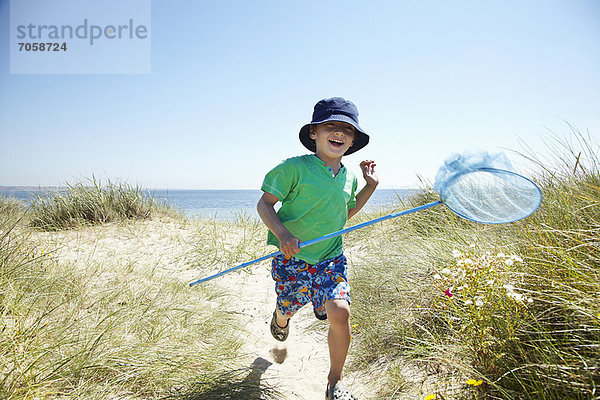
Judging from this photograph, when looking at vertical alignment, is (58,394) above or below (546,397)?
below

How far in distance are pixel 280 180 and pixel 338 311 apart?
935 millimetres

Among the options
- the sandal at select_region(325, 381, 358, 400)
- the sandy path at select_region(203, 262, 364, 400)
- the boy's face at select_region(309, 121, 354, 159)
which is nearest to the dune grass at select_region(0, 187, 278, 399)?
the sandy path at select_region(203, 262, 364, 400)

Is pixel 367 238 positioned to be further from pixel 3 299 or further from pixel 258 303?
pixel 3 299

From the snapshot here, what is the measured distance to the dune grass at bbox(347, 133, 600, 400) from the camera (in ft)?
5.19

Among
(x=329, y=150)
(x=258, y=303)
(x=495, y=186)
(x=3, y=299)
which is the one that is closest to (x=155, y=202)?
(x=258, y=303)

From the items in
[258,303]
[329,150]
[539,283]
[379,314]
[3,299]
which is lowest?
[258,303]

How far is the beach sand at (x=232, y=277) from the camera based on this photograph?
2.64 metres

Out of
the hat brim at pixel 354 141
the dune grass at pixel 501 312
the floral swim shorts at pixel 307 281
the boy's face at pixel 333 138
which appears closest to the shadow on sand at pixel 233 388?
the floral swim shorts at pixel 307 281

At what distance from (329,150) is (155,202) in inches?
220

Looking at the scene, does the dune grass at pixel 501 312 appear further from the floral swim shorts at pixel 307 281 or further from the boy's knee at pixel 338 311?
the floral swim shorts at pixel 307 281

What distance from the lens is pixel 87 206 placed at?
6.36 metres

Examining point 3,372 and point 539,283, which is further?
point 539,283

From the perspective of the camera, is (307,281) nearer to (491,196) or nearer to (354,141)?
(354,141)

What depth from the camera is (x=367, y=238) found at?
5.58 meters
